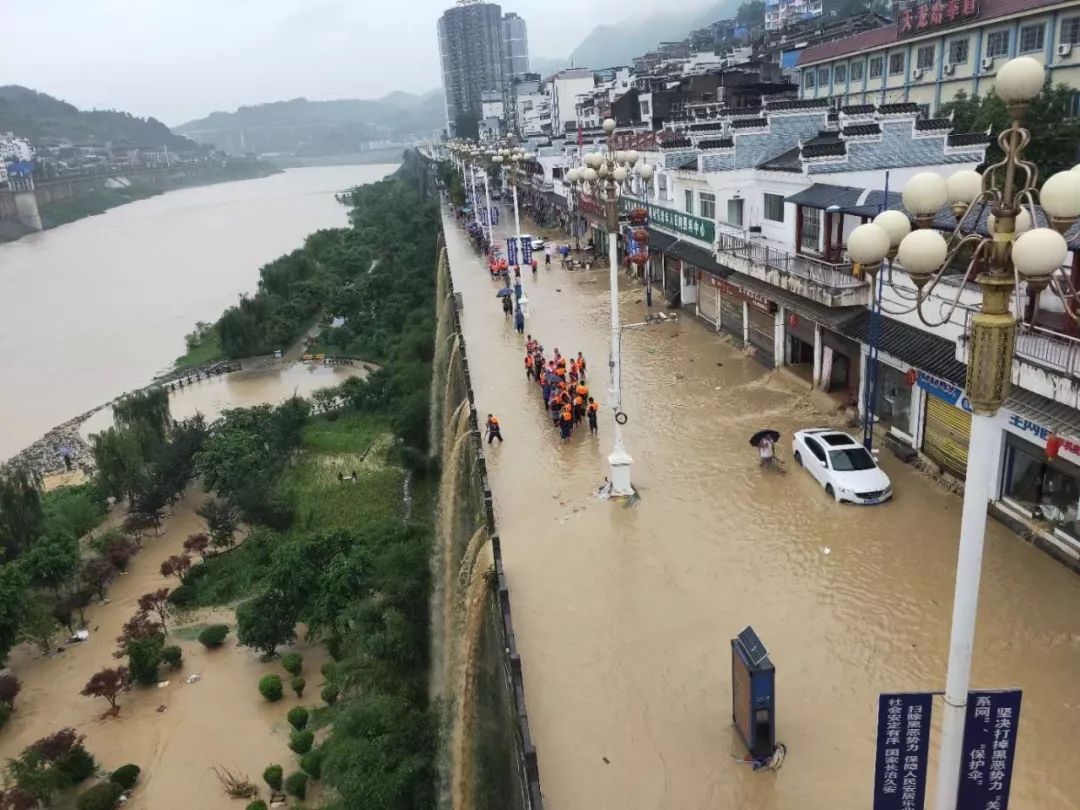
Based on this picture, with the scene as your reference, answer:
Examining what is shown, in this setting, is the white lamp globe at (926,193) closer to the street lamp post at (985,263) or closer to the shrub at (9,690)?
the street lamp post at (985,263)

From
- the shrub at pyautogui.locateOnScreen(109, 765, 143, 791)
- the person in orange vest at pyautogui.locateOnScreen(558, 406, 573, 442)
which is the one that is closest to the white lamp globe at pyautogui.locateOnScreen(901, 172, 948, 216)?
the person in orange vest at pyautogui.locateOnScreen(558, 406, 573, 442)

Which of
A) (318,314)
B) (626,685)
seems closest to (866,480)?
(626,685)

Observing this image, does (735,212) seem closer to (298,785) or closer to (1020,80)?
(298,785)

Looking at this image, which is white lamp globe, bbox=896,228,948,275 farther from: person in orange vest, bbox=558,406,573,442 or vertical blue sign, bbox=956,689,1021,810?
person in orange vest, bbox=558,406,573,442

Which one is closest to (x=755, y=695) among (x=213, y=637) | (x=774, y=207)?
(x=213, y=637)

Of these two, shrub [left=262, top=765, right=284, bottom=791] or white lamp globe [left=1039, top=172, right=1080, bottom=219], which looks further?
shrub [left=262, top=765, right=284, bottom=791]
